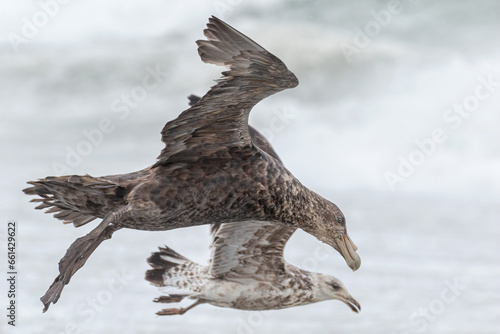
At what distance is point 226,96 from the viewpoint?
20.6ft

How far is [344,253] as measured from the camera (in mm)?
→ 7438

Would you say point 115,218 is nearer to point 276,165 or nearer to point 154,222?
point 154,222

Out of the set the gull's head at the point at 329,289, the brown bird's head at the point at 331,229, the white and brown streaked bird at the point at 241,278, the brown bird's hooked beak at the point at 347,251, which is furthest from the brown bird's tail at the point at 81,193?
the gull's head at the point at 329,289

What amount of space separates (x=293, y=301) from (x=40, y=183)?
11.9 feet

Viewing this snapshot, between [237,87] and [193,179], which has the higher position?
[237,87]

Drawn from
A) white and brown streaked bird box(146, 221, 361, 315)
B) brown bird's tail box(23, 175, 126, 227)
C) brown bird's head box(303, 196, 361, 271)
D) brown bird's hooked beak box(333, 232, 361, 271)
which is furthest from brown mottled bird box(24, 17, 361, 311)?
white and brown streaked bird box(146, 221, 361, 315)

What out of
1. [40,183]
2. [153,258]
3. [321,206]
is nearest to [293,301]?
[153,258]

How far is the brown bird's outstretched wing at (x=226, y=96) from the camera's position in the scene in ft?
19.8

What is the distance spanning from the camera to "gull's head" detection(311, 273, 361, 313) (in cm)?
970

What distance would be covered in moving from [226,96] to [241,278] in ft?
11.8

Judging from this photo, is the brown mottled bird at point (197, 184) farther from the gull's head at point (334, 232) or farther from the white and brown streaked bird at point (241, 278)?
the white and brown streaked bird at point (241, 278)

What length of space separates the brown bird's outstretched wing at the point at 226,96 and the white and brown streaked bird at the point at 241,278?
246 cm

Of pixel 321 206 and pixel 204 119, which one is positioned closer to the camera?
pixel 204 119

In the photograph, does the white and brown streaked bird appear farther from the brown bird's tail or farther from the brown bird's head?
the brown bird's tail
